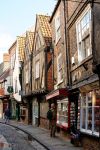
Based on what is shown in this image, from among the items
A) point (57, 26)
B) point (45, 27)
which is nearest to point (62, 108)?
point (57, 26)

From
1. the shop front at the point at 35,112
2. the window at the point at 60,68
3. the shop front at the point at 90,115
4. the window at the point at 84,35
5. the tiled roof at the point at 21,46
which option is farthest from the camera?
the tiled roof at the point at 21,46

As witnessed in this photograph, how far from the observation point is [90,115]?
15375mm

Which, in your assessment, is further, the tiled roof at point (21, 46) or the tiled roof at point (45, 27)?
the tiled roof at point (21, 46)

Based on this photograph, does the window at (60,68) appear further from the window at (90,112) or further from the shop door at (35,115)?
the shop door at (35,115)

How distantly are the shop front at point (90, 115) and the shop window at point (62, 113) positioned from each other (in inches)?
127

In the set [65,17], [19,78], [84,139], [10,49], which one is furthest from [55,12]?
[10,49]

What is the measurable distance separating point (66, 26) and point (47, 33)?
8.83 metres

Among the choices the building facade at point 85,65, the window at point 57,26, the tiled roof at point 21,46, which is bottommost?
the building facade at point 85,65

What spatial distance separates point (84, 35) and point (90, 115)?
3.74 m

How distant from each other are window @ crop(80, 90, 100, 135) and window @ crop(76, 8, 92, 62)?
1946mm

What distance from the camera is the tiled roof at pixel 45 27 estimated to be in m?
29.0

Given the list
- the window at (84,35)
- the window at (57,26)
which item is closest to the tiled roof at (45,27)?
the window at (57,26)

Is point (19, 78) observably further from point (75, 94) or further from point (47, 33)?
point (75, 94)

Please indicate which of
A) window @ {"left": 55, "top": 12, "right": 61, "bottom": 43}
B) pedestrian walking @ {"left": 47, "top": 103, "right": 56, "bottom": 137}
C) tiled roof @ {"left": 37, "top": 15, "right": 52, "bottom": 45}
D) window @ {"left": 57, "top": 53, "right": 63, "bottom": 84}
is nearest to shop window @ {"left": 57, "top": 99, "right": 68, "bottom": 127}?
pedestrian walking @ {"left": 47, "top": 103, "right": 56, "bottom": 137}
